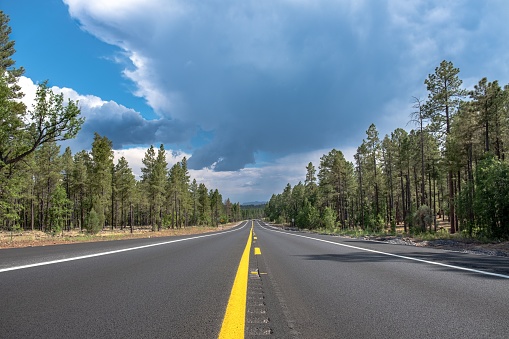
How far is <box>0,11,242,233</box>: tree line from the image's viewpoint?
1789 cm

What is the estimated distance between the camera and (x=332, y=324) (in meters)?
3.02

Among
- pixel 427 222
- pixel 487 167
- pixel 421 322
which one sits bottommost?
pixel 427 222

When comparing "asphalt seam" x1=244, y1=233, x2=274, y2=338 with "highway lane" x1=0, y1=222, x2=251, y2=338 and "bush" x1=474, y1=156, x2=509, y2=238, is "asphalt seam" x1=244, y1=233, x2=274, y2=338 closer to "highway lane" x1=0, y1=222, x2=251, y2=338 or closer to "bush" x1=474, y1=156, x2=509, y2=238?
"highway lane" x1=0, y1=222, x2=251, y2=338

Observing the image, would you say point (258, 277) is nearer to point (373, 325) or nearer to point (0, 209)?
point (373, 325)

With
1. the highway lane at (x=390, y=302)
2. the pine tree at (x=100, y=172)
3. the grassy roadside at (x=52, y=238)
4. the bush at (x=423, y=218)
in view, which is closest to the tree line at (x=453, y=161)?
the bush at (x=423, y=218)

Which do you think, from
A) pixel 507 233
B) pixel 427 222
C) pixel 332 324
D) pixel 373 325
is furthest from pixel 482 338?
pixel 427 222

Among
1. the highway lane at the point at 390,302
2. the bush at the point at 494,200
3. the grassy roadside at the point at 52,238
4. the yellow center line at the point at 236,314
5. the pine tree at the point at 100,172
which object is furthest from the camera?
the pine tree at the point at 100,172

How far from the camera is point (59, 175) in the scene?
164 feet

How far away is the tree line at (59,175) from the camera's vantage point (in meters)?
17.9

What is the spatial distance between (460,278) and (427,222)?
26129 millimetres

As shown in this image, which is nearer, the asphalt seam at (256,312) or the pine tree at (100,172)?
the asphalt seam at (256,312)

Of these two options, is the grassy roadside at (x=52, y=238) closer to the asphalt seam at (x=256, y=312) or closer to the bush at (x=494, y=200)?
the asphalt seam at (x=256, y=312)

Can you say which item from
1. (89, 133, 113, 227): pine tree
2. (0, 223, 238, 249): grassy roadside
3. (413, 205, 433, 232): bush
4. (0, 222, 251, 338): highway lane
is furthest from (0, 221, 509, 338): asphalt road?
(89, 133, 113, 227): pine tree

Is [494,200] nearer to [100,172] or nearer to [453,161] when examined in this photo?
[453,161]
